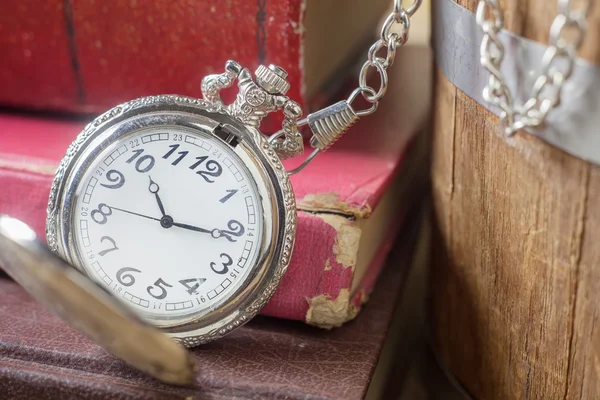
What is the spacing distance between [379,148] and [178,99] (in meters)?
0.32

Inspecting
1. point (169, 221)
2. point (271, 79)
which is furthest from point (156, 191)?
point (271, 79)

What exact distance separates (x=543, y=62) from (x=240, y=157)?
28 cm

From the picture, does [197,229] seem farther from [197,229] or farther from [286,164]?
[286,164]

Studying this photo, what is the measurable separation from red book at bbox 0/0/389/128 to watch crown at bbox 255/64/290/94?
0.13m

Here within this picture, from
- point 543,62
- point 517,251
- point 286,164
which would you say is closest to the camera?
point 543,62

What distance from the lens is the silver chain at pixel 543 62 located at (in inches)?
19.5

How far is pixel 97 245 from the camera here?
0.68 metres

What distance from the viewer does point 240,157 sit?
2.13ft

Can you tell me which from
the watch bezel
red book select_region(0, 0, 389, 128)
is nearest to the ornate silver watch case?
the watch bezel

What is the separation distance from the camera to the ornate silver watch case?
0.65 metres

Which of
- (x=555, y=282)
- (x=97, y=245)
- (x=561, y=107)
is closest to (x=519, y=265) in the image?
(x=555, y=282)

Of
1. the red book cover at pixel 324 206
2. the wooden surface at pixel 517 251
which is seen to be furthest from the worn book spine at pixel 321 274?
the wooden surface at pixel 517 251

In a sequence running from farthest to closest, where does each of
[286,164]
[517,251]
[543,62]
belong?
[286,164] < [517,251] < [543,62]

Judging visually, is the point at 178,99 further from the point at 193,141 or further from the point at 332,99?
the point at 332,99
